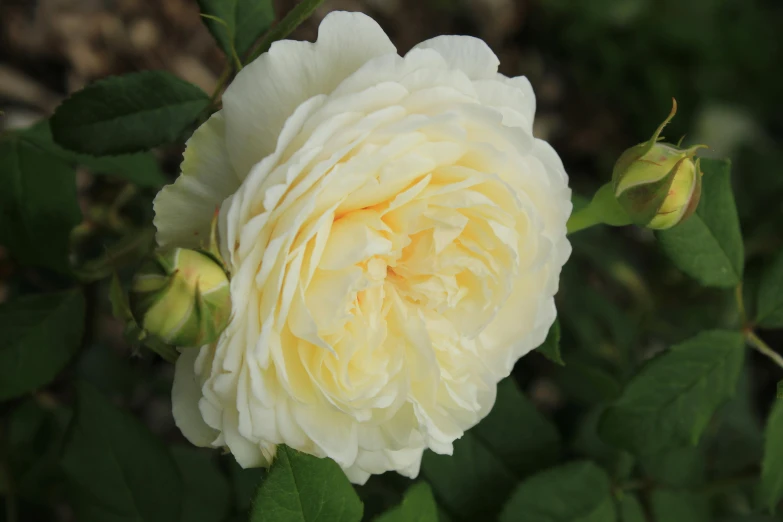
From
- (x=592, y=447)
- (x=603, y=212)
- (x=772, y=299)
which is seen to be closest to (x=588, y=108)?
(x=592, y=447)

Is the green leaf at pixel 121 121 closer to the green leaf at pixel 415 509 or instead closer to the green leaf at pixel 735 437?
the green leaf at pixel 415 509

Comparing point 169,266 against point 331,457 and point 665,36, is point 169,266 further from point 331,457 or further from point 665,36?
point 665,36

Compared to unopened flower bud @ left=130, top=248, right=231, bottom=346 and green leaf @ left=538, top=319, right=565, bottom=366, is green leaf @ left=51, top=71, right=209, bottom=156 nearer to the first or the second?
unopened flower bud @ left=130, top=248, right=231, bottom=346

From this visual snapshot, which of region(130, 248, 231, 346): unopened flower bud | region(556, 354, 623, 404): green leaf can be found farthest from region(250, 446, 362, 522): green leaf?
region(556, 354, 623, 404): green leaf

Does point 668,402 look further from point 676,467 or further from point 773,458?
point 676,467

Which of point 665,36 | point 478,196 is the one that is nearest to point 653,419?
point 478,196

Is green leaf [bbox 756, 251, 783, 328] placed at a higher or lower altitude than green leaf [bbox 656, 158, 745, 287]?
lower
